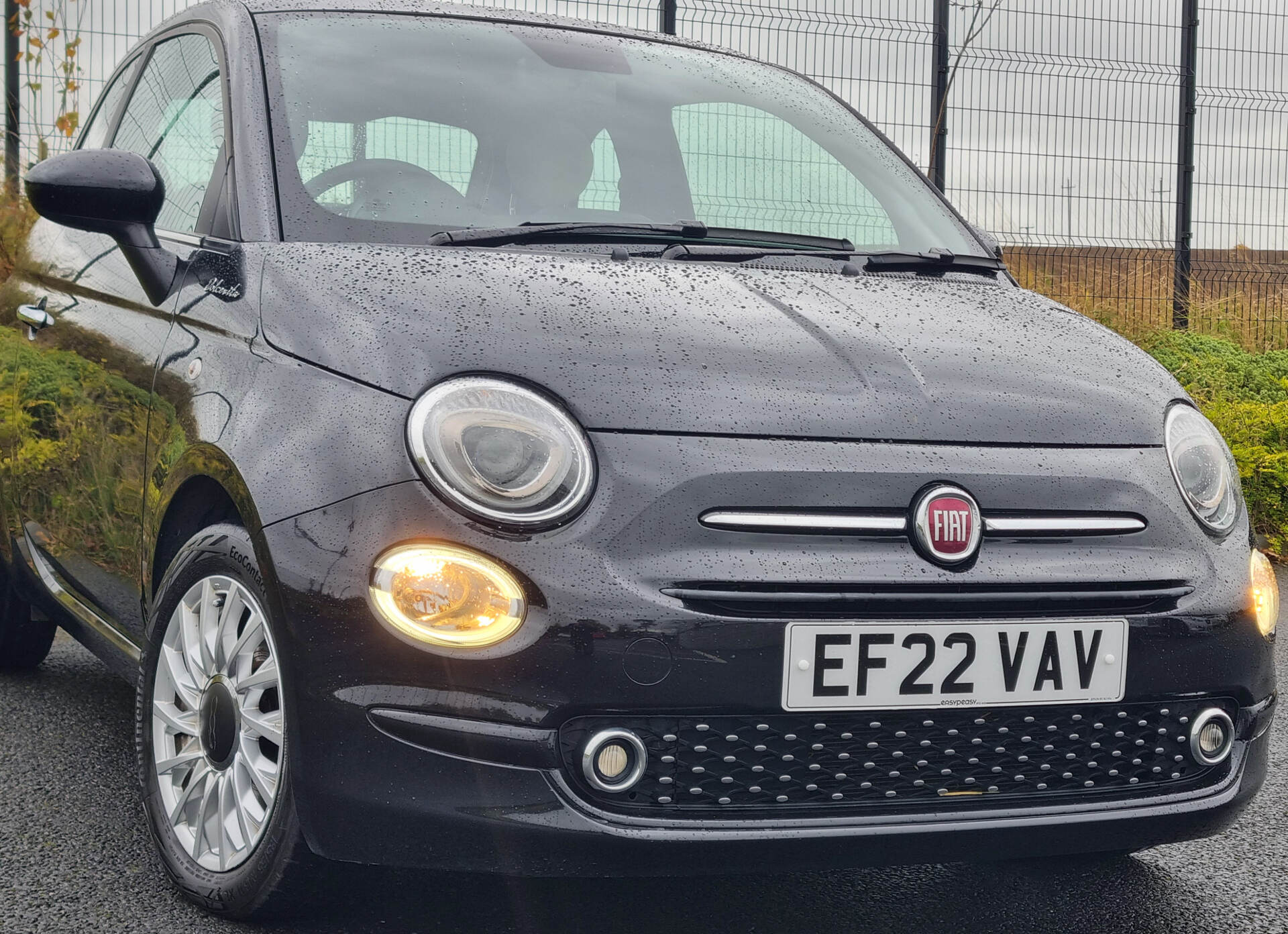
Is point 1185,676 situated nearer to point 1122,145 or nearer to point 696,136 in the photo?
point 696,136

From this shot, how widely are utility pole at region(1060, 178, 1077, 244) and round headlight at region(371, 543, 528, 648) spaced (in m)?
8.56

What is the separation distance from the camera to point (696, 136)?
11.0 ft

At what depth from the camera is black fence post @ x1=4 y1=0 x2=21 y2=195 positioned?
8.21 metres

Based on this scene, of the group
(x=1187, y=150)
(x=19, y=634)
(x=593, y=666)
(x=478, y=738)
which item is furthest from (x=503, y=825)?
(x=1187, y=150)

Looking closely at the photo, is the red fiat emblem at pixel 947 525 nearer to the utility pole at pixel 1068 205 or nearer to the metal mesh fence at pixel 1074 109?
the metal mesh fence at pixel 1074 109

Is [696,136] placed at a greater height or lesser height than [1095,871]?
greater

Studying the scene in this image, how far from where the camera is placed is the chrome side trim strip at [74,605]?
2951mm

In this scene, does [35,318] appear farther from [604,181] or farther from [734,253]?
[734,253]

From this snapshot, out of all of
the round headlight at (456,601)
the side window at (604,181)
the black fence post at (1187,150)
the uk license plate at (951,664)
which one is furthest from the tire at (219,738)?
the black fence post at (1187,150)

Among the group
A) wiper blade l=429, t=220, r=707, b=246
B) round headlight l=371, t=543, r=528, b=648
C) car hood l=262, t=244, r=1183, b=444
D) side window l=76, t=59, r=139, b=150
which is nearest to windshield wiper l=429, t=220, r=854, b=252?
wiper blade l=429, t=220, r=707, b=246

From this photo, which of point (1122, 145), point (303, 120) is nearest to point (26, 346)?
point (303, 120)

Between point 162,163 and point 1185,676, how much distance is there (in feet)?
7.58

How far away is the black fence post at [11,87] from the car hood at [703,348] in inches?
256

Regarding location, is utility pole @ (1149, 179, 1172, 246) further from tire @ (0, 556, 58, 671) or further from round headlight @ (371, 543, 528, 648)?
round headlight @ (371, 543, 528, 648)
